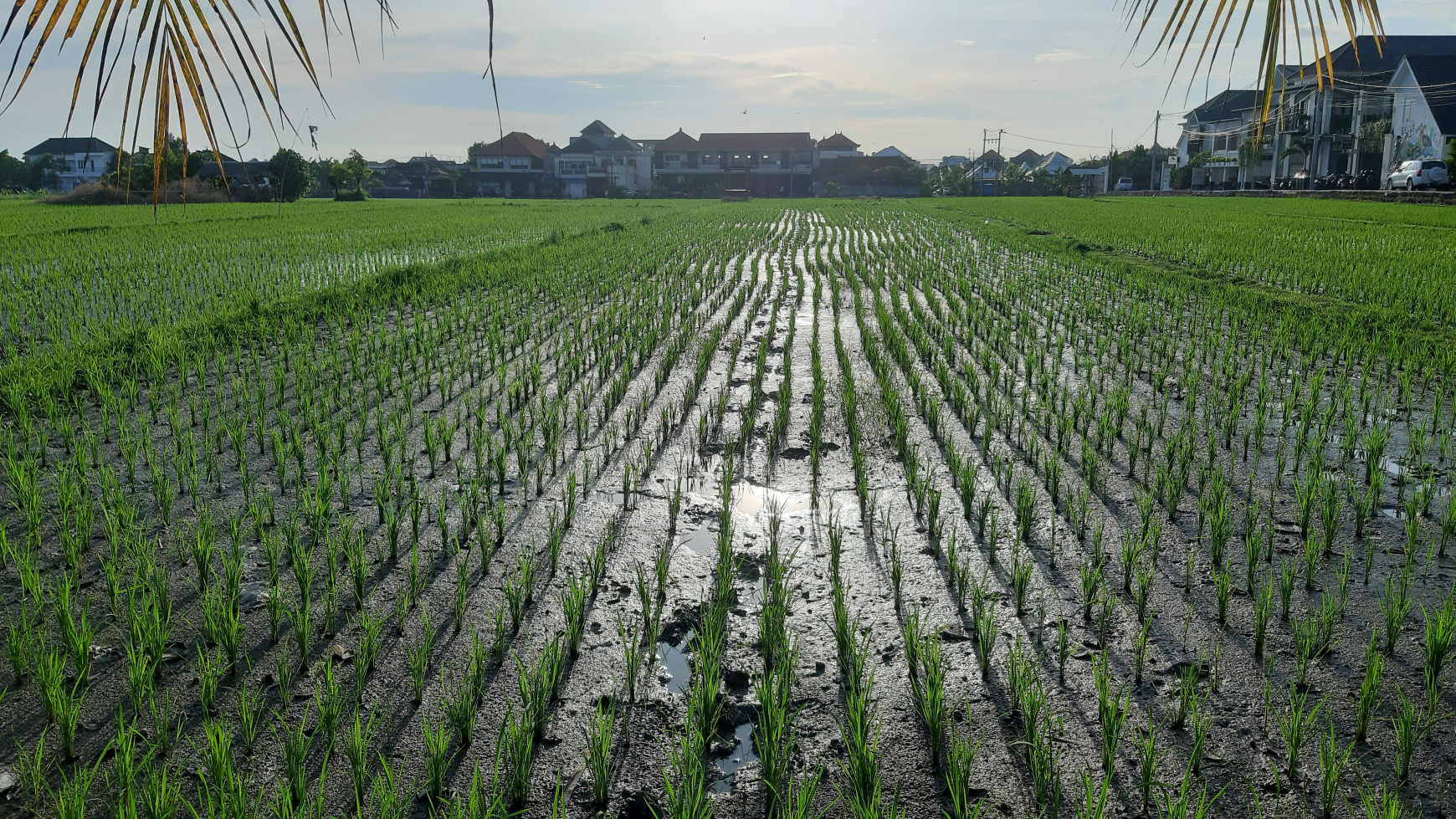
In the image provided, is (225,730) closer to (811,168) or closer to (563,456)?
(563,456)

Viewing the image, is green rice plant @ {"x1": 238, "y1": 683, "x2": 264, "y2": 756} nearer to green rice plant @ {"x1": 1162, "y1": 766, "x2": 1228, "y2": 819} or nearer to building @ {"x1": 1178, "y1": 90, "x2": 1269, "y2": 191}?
green rice plant @ {"x1": 1162, "y1": 766, "x2": 1228, "y2": 819}

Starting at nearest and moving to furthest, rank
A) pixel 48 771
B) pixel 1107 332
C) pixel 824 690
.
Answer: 1. pixel 48 771
2. pixel 824 690
3. pixel 1107 332

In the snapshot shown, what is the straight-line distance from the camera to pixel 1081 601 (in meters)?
2.93

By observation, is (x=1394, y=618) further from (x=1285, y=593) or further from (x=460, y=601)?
(x=460, y=601)

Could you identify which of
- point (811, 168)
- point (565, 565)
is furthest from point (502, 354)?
point (811, 168)

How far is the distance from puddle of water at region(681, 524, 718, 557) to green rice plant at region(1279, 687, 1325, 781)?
1.81 m

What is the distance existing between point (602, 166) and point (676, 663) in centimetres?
6344

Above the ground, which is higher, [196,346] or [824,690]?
[196,346]

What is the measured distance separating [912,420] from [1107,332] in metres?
2.99

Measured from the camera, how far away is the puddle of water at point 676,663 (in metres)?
2.52

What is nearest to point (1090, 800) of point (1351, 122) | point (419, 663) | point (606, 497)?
point (419, 663)

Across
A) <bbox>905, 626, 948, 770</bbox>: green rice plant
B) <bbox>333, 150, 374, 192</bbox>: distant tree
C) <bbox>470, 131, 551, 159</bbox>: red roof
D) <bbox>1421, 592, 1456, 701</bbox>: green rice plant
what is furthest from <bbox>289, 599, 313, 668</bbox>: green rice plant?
<bbox>470, 131, 551, 159</bbox>: red roof

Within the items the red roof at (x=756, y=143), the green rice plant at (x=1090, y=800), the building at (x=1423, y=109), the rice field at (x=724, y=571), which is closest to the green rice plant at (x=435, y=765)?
the rice field at (x=724, y=571)

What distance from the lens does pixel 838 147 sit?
225ft
